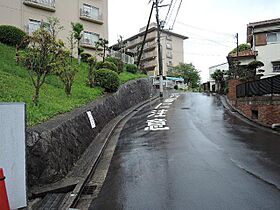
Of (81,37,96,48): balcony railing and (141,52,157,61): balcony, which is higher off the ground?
(141,52,157,61): balcony

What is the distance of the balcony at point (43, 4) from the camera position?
25188mm

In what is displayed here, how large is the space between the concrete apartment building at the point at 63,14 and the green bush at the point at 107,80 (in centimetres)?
1074

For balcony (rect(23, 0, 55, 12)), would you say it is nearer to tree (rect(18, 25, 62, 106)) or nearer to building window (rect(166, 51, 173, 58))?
tree (rect(18, 25, 62, 106))

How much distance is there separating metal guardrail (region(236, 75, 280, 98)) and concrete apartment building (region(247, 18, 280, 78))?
33.5ft

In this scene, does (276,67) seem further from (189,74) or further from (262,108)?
(189,74)

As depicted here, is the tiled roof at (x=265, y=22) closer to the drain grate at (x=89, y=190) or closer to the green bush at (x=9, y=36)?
the green bush at (x=9, y=36)

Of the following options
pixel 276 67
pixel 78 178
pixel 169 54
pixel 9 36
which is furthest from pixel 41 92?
pixel 169 54

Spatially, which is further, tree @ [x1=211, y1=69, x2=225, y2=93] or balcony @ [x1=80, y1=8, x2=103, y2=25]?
tree @ [x1=211, y1=69, x2=225, y2=93]

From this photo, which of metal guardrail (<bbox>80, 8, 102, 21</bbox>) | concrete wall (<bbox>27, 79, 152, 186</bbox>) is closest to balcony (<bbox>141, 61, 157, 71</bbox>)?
metal guardrail (<bbox>80, 8, 102, 21</bbox>)

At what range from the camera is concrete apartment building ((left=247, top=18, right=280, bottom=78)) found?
83.2 ft

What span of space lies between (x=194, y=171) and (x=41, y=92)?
24.7 ft

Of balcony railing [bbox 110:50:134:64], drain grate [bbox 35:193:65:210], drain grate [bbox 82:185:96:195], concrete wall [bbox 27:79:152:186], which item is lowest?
drain grate [bbox 82:185:96:195]

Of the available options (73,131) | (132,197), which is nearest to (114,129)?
(73,131)

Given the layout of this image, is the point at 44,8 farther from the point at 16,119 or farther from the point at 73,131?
the point at 16,119
